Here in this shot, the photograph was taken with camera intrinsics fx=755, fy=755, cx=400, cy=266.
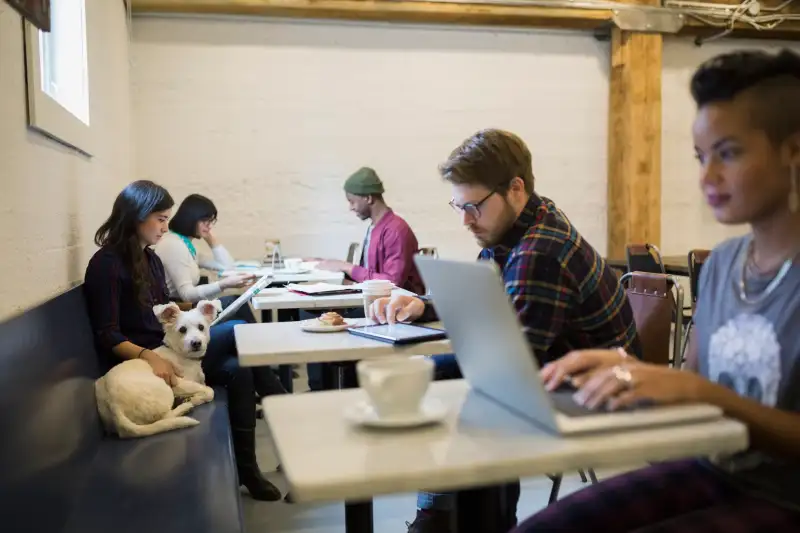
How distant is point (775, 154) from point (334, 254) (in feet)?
14.7

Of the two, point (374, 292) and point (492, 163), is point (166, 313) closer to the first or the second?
point (374, 292)

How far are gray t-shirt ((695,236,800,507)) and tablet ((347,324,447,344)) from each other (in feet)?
2.08

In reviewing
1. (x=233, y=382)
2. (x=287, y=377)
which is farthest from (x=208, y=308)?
(x=287, y=377)

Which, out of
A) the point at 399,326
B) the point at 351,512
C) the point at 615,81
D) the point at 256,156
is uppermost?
the point at 615,81

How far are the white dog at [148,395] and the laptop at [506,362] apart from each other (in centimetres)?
131

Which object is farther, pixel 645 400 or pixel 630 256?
pixel 630 256

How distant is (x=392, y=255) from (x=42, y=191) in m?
2.10

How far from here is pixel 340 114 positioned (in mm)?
5332

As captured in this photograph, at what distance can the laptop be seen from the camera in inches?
35.5

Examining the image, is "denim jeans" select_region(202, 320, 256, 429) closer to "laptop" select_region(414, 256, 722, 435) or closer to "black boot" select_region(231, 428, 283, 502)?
"black boot" select_region(231, 428, 283, 502)

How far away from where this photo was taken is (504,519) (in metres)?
1.21

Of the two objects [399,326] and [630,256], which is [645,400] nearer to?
[399,326]

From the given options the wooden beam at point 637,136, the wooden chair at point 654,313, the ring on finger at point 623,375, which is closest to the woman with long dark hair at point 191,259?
the wooden chair at point 654,313

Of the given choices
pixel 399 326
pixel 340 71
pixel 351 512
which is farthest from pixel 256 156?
pixel 351 512
